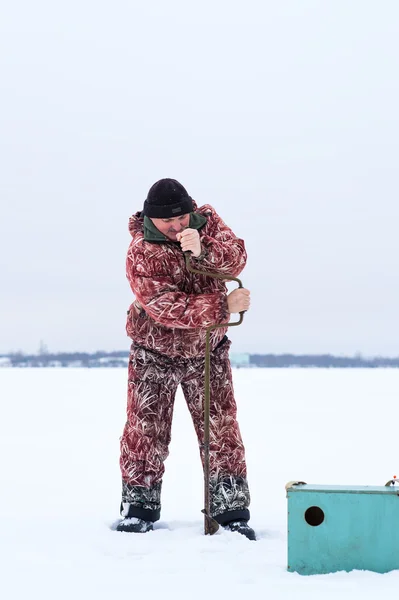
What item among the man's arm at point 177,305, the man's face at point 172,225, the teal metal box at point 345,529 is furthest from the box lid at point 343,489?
the man's face at point 172,225

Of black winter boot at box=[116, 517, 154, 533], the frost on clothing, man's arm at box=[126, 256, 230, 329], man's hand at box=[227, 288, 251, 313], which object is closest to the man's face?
man's arm at box=[126, 256, 230, 329]

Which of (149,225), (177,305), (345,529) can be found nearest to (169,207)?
(149,225)

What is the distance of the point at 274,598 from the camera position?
2.59m

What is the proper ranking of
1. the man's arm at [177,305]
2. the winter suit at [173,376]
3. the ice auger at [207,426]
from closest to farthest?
1. the man's arm at [177,305]
2. the ice auger at [207,426]
3. the winter suit at [173,376]

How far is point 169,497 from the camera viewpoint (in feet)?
16.8

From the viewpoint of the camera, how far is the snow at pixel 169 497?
2785mm

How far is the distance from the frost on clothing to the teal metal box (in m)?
1.00

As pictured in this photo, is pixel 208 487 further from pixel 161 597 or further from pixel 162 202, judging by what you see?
pixel 162 202

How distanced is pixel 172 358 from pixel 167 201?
79cm

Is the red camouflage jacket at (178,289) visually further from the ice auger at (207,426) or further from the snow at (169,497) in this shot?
the snow at (169,497)

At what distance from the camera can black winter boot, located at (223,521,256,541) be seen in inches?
144

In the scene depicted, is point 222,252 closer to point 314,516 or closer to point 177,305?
point 177,305

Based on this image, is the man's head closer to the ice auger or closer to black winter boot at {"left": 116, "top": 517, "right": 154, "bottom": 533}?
the ice auger

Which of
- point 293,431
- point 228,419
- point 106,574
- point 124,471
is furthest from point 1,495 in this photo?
point 293,431
